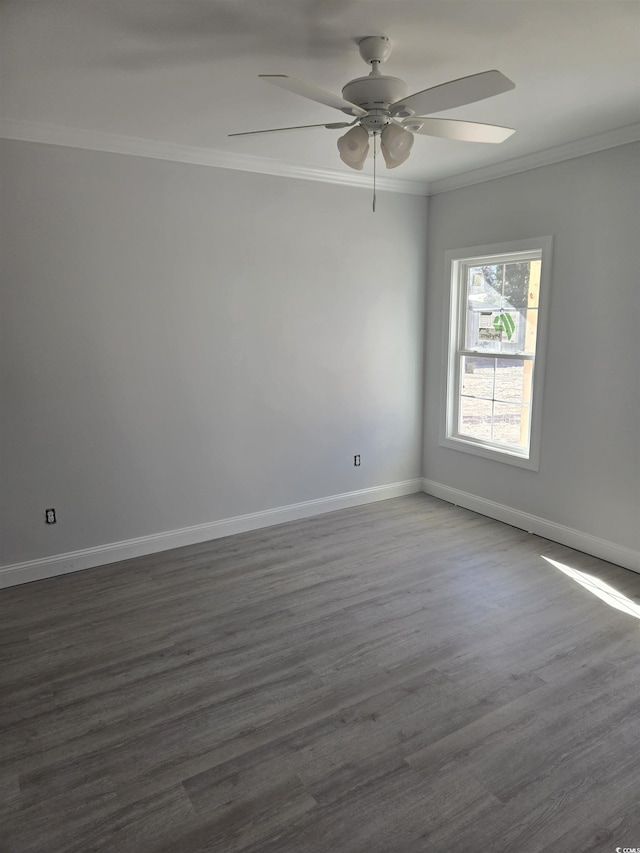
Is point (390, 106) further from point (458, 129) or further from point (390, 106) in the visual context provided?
point (458, 129)

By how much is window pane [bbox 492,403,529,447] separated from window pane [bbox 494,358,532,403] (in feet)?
0.24

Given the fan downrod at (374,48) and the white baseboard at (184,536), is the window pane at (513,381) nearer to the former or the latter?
the white baseboard at (184,536)

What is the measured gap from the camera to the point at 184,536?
4.06 m

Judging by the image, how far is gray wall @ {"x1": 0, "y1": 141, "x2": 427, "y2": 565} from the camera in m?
3.36

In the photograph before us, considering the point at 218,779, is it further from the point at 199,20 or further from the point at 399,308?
the point at 399,308

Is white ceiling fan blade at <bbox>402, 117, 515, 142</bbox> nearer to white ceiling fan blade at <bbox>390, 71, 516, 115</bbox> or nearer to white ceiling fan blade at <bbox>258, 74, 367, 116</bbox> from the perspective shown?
white ceiling fan blade at <bbox>390, 71, 516, 115</bbox>

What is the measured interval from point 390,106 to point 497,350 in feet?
8.44

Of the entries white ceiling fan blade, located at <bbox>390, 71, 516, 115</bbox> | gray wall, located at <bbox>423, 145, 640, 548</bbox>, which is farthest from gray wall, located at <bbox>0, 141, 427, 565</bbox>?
white ceiling fan blade, located at <bbox>390, 71, 516, 115</bbox>

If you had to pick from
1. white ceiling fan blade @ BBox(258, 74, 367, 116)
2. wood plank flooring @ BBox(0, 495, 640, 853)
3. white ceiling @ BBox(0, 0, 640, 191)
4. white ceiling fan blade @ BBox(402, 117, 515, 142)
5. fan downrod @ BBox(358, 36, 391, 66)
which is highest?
white ceiling @ BBox(0, 0, 640, 191)

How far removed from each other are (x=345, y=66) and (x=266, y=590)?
9.19ft

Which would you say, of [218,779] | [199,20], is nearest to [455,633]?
[218,779]

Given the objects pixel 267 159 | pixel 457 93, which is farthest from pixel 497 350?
pixel 457 93

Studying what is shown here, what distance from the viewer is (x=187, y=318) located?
12.6 feet

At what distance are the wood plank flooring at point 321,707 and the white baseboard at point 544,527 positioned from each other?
137 mm
